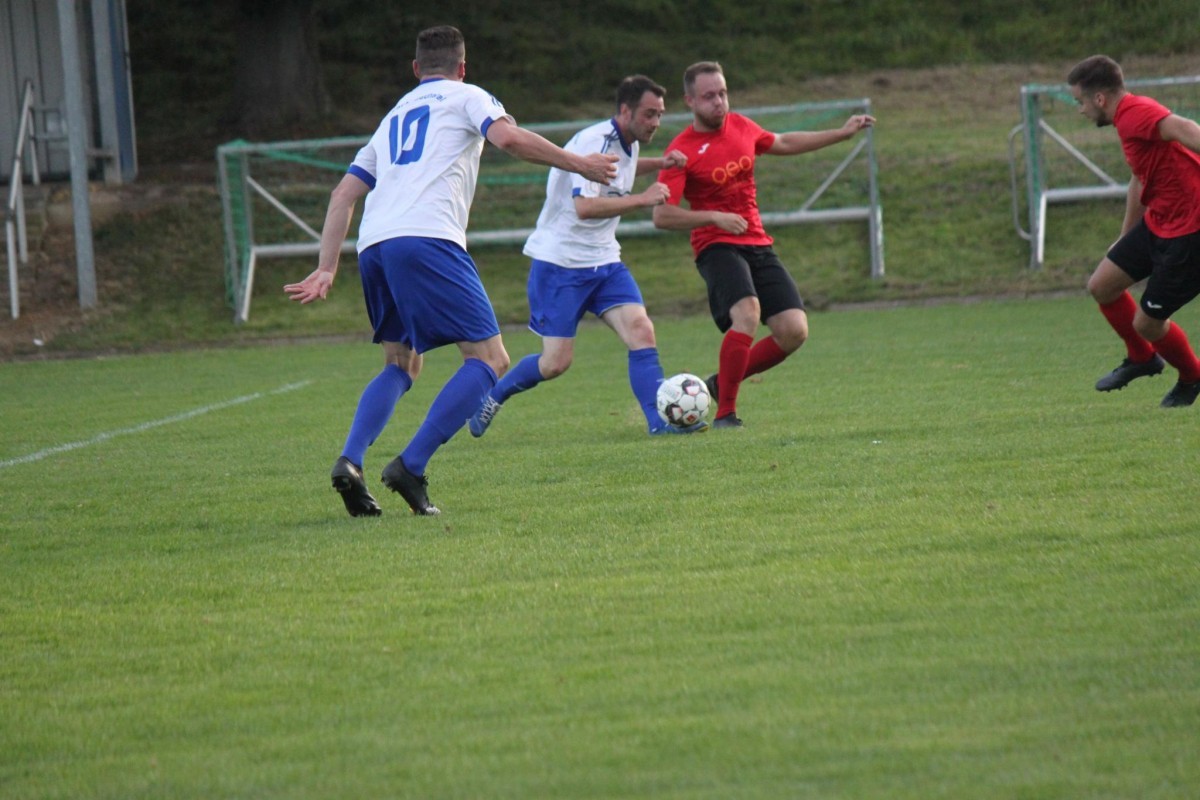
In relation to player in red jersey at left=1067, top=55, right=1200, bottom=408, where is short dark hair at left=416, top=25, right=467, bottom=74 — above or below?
above

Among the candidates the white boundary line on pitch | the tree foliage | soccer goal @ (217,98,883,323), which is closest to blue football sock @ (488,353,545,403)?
the white boundary line on pitch

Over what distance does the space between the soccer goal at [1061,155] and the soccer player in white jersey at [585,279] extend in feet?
32.5

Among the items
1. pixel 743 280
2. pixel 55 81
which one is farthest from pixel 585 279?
pixel 55 81

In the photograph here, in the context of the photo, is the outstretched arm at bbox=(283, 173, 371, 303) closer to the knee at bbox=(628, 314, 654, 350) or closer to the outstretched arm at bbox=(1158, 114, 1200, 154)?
the knee at bbox=(628, 314, 654, 350)

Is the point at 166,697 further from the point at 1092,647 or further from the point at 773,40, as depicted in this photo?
the point at 773,40

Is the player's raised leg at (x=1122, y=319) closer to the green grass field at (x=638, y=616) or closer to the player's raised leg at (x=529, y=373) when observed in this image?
the green grass field at (x=638, y=616)

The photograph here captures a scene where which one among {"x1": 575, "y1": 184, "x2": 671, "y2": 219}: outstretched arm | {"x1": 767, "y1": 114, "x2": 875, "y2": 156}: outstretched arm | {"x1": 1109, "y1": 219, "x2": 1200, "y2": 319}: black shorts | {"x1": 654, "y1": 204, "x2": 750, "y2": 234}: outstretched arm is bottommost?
{"x1": 1109, "y1": 219, "x2": 1200, "y2": 319}: black shorts

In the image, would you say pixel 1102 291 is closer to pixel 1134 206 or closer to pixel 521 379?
pixel 1134 206

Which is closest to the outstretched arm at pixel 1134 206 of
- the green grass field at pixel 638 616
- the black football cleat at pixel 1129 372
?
the black football cleat at pixel 1129 372

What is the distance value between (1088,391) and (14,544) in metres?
5.89

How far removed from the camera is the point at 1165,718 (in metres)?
3.25

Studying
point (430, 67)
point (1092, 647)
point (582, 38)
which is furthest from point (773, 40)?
point (1092, 647)

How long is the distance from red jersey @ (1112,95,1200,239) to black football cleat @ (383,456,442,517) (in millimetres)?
3950

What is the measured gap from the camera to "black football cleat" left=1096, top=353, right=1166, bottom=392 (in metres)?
8.27
